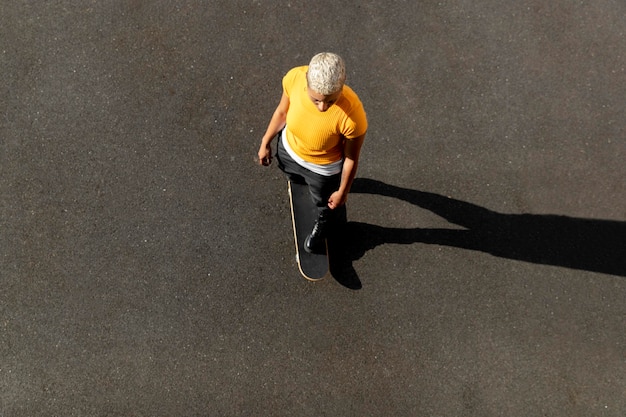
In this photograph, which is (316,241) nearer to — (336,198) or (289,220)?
(289,220)

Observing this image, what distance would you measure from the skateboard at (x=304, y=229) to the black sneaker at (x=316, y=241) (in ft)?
0.12

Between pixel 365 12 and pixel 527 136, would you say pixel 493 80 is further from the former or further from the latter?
pixel 365 12

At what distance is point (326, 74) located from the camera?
248cm

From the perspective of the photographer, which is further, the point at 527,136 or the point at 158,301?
the point at 527,136

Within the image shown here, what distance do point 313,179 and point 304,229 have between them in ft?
2.87

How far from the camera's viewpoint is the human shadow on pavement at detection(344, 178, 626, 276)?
4.29m

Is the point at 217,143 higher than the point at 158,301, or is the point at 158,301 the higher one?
the point at 217,143

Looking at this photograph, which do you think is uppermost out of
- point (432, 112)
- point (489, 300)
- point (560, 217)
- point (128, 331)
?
point (432, 112)

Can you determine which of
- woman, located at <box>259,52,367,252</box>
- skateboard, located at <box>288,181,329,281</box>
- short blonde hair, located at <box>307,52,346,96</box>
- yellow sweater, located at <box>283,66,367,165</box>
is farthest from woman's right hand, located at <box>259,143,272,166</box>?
short blonde hair, located at <box>307,52,346,96</box>

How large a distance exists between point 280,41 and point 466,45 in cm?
167

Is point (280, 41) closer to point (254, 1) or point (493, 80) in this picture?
point (254, 1)

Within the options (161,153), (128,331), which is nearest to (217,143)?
(161,153)

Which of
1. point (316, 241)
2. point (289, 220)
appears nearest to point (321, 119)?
point (316, 241)

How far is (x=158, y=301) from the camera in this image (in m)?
4.09
